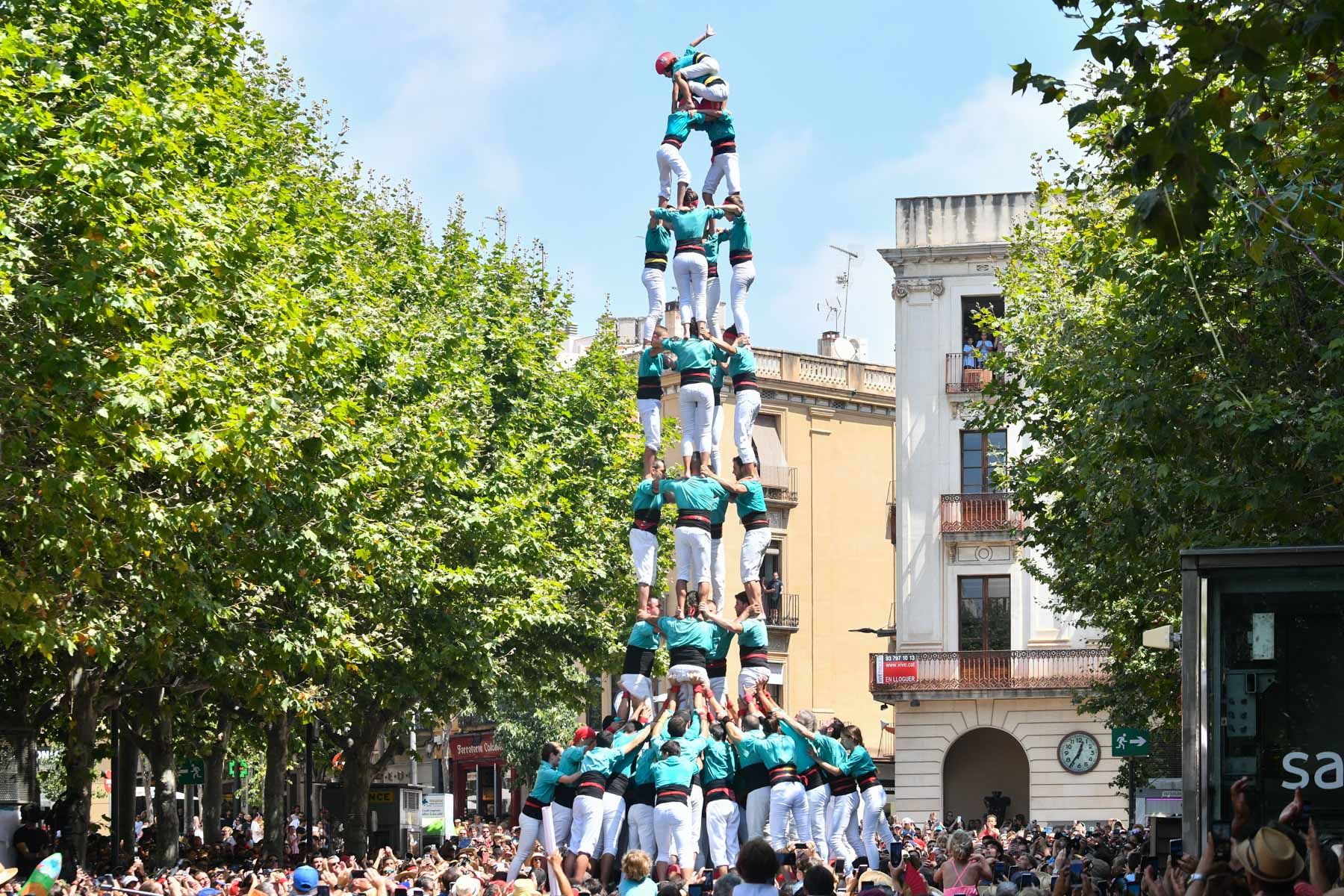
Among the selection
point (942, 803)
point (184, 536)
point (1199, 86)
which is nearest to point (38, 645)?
point (184, 536)

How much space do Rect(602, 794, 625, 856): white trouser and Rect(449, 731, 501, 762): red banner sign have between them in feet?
146

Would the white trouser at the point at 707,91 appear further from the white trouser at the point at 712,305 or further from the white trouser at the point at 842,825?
the white trouser at the point at 842,825

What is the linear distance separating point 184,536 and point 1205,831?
532 inches

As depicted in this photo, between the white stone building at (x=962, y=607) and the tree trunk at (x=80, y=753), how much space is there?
2447cm

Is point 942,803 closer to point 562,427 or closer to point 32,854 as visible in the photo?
point 562,427

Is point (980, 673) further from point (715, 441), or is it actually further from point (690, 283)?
point (690, 283)

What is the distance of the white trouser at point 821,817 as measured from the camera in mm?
22281

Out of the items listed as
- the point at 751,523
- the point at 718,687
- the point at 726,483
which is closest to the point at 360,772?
the point at 718,687

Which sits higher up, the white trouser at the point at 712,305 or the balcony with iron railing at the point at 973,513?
the white trouser at the point at 712,305

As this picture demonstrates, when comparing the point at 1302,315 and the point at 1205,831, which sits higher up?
the point at 1302,315

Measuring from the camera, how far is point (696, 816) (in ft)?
72.4

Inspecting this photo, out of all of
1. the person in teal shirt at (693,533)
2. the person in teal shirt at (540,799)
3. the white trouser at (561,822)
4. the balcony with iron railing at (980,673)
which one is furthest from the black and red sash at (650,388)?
the balcony with iron railing at (980,673)

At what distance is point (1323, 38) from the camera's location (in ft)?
30.0

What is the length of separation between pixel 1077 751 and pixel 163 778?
23320 mm
